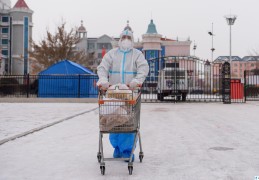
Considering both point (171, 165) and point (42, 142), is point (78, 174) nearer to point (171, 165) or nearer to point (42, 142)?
point (171, 165)

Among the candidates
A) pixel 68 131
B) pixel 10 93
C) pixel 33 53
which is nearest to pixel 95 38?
pixel 33 53

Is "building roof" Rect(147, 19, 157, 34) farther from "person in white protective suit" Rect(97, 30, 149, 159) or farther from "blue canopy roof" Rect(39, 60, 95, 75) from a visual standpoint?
"person in white protective suit" Rect(97, 30, 149, 159)

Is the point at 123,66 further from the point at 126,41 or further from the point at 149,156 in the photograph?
the point at 149,156

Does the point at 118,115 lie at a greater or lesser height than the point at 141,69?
lesser

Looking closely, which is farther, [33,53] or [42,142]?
Result: [33,53]

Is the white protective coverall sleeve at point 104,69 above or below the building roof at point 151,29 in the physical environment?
below

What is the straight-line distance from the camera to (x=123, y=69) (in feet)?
17.4

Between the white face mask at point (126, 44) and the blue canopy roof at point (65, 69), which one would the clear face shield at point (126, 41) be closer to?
the white face mask at point (126, 44)

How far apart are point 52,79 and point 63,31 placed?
16.5 m

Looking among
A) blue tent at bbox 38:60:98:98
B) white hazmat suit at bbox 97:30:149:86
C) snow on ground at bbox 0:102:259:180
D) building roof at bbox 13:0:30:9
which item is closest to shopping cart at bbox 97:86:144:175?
snow on ground at bbox 0:102:259:180

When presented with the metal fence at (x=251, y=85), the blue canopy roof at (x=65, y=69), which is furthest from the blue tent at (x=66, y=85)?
the metal fence at (x=251, y=85)

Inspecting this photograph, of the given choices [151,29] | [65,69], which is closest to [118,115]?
[65,69]

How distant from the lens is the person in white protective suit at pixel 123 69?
17.0 ft

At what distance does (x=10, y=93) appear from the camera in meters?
29.7
